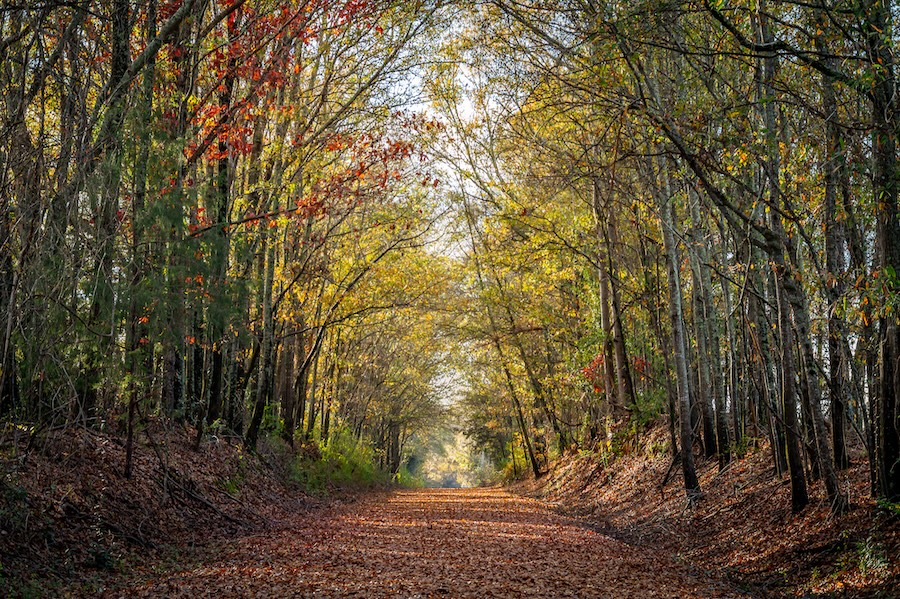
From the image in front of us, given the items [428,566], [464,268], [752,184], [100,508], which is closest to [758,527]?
[428,566]

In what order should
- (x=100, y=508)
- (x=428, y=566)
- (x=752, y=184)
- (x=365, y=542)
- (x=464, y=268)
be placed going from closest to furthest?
(x=100, y=508) < (x=428, y=566) < (x=365, y=542) < (x=752, y=184) < (x=464, y=268)

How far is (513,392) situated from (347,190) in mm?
13081

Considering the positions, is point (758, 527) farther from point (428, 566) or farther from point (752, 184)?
point (752, 184)

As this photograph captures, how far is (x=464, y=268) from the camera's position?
24.3 meters

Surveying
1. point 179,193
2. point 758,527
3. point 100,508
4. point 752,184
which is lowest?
point 758,527

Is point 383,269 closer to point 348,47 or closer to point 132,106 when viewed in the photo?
point 348,47

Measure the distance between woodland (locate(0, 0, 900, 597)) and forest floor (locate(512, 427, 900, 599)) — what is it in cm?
6

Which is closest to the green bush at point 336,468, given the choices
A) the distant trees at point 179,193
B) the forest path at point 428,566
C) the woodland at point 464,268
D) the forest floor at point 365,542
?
the woodland at point 464,268

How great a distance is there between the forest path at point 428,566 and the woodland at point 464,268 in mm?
138

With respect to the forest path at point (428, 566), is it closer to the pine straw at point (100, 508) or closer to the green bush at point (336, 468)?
the pine straw at point (100, 508)

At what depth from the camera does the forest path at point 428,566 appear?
21.5 ft

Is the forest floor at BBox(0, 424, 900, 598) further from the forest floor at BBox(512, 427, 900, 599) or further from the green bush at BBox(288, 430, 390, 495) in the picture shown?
the green bush at BBox(288, 430, 390, 495)

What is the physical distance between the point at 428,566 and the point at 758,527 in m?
4.59

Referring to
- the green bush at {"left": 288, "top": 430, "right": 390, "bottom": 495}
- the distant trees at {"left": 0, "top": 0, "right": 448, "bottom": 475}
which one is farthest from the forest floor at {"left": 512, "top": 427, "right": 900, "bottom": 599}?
the distant trees at {"left": 0, "top": 0, "right": 448, "bottom": 475}
